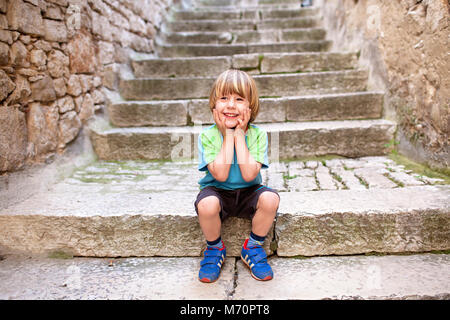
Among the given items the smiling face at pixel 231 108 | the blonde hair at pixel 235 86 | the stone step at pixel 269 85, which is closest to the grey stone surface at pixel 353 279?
the smiling face at pixel 231 108

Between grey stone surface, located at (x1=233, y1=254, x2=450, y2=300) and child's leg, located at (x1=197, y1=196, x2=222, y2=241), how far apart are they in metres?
0.26

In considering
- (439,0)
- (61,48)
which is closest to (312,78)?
(439,0)

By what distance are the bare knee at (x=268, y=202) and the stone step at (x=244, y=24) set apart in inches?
154

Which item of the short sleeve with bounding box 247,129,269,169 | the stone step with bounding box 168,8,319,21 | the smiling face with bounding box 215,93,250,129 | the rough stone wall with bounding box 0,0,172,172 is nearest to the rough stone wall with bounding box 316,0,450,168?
the short sleeve with bounding box 247,129,269,169

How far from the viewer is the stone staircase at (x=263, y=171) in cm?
165

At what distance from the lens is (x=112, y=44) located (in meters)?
3.24

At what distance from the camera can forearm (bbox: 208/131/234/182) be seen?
4.86 feet

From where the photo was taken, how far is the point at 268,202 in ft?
4.91

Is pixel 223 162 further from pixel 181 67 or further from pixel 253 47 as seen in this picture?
pixel 253 47

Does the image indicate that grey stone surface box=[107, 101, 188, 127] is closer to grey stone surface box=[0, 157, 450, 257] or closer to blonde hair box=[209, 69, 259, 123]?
grey stone surface box=[0, 157, 450, 257]

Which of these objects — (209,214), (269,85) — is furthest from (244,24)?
(209,214)

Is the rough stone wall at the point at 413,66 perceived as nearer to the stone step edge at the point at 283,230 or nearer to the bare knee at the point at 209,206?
the stone step edge at the point at 283,230

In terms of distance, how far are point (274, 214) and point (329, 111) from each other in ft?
5.88

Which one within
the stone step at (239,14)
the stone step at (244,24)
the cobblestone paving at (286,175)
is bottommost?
the cobblestone paving at (286,175)
